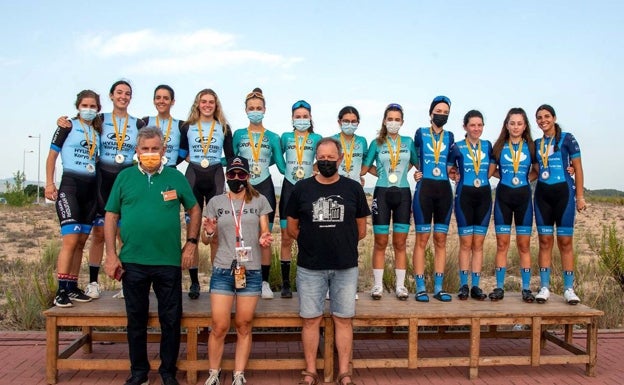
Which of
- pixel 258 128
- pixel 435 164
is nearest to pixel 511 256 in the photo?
pixel 435 164

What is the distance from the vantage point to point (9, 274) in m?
12.5

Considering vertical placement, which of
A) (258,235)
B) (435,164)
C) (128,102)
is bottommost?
(258,235)

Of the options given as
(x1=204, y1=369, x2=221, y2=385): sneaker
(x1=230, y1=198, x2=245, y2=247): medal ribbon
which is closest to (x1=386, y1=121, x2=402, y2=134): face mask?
(x1=230, y1=198, x2=245, y2=247): medal ribbon

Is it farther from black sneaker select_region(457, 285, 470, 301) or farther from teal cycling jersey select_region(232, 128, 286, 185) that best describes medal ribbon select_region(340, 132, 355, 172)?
black sneaker select_region(457, 285, 470, 301)

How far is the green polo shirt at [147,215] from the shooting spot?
17.5 ft

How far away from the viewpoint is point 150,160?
5.37 metres

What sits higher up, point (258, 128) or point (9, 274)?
point (258, 128)

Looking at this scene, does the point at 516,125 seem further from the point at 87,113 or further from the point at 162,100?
the point at 87,113

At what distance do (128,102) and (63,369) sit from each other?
2.98 meters

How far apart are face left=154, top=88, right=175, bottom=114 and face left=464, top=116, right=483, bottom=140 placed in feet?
11.8

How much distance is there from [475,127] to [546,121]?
0.84m

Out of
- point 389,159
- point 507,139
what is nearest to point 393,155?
point 389,159

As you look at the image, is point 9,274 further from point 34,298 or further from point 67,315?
point 67,315

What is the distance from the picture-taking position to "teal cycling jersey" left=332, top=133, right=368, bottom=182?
274 inches
